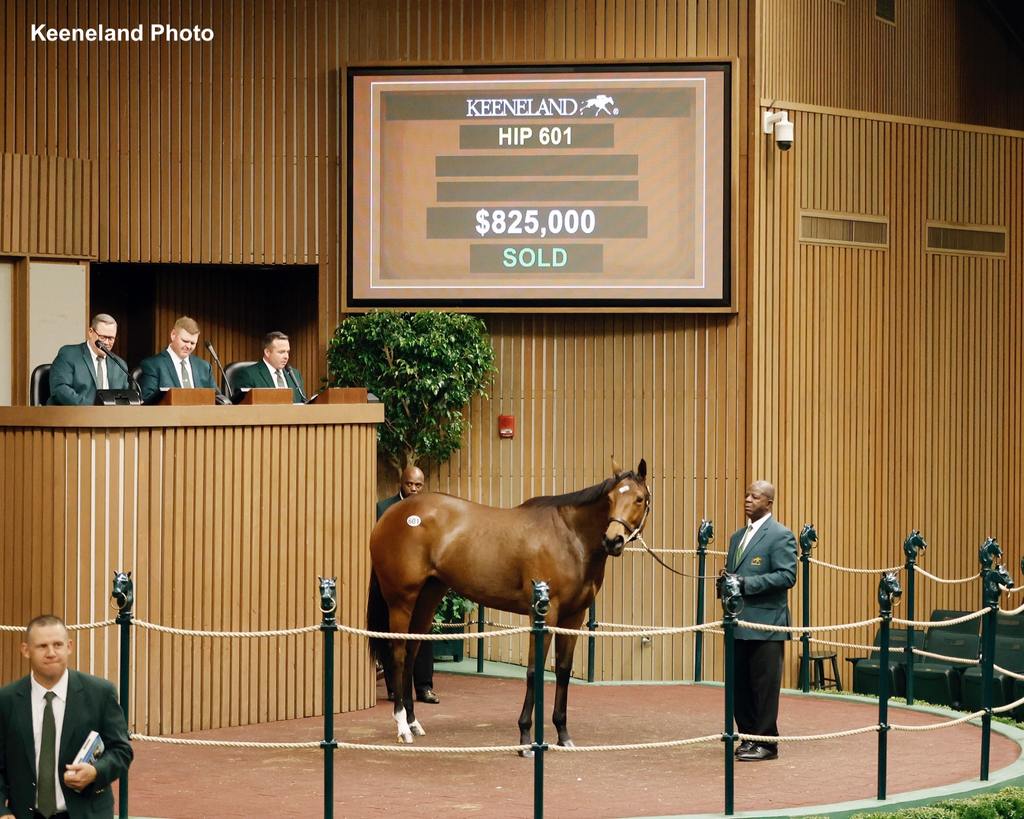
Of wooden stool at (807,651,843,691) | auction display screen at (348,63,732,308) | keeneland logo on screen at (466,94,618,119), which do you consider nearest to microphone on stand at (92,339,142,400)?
auction display screen at (348,63,732,308)

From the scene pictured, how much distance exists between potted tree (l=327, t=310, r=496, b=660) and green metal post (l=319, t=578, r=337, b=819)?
17.9ft

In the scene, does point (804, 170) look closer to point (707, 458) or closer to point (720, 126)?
point (720, 126)

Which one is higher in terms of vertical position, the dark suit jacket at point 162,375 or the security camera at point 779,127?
the security camera at point 779,127

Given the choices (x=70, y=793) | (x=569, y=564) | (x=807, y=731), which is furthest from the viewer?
(x=807, y=731)

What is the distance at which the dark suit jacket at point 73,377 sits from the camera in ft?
33.4

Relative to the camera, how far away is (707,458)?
551 inches

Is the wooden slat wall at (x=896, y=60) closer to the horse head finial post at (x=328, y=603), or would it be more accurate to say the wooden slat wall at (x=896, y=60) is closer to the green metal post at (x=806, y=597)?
the green metal post at (x=806, y=597)

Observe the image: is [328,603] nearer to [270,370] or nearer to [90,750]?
[90,750]

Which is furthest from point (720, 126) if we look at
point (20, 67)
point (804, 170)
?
point (20, 67)

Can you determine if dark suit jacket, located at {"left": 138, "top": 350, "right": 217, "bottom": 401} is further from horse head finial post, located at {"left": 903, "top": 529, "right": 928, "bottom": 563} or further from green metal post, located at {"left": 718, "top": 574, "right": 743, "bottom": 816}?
horse head finial post, located at {"left": 903, "top": 529, "right": 928, "bottom": 563}

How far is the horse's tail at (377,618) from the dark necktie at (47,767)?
464 centimetres

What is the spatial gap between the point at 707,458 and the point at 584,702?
9.99 ft

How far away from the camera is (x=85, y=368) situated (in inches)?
407

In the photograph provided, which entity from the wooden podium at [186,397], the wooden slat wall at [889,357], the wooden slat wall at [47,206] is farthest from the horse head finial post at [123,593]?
the wooden slat wall at [889,357]
